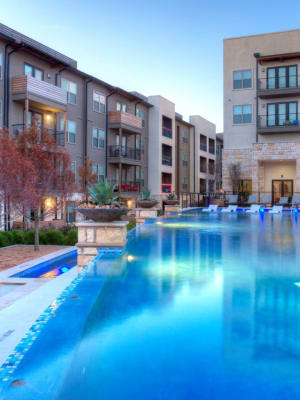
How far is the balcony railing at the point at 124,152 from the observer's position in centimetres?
2897

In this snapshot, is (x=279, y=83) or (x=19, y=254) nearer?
(x=19, y=254)

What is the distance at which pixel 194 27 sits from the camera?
25.9m

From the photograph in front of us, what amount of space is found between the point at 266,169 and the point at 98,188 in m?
24.2

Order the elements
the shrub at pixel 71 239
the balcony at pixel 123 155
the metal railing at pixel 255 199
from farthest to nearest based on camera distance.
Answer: the balcony at pixel 123 155 < the metal railing at pixel 255 199 < the shrub at pixel 71 239

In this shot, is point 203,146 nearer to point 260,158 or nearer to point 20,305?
point 260,158

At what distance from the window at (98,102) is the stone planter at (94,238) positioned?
2162cm

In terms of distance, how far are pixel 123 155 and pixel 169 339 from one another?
90.7ft

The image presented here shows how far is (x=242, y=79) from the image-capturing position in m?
30.3

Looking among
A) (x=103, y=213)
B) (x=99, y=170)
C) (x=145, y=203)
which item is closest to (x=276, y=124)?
(x=99, y=170)

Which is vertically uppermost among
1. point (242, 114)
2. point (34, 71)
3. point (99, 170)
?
point (34, 71)

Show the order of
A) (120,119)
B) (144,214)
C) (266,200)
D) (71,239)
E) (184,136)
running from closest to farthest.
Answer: (71,239) → (144,214) → (266,200) → (120,119) → (184,136)

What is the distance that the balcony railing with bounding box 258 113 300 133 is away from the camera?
92.6ft

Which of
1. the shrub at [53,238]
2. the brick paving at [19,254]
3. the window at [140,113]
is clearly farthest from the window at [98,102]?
the brick paving at [19,254]

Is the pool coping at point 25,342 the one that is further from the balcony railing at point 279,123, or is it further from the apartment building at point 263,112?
the balcony railing at point 279,123
